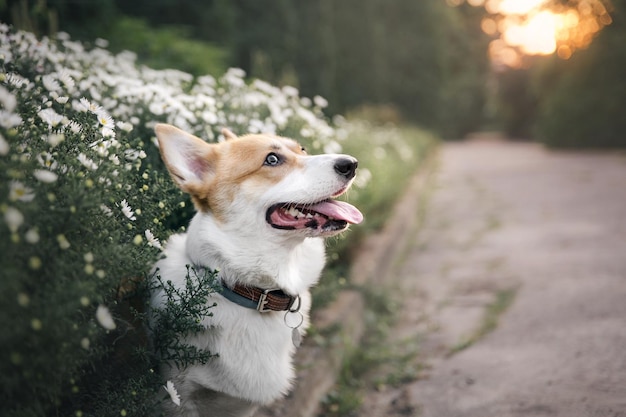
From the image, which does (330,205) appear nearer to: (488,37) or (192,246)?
(192,246)

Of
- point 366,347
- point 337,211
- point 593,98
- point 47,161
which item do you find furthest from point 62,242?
point 593,98

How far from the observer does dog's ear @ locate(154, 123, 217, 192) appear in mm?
2381

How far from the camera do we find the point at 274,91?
462 centimetres

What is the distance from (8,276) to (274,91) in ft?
11.7

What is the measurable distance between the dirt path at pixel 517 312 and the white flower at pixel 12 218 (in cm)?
248

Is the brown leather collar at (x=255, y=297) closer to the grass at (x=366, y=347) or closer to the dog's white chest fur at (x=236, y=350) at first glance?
the dog's white chest fur at (x=236, y=350)

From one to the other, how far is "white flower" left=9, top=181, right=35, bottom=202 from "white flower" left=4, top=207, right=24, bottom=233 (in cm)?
5

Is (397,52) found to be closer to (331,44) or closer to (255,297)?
(331,44)

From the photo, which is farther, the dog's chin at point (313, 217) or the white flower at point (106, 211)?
the dog's chin at point (313, 217)

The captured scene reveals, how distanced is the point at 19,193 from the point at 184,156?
46.0 inches

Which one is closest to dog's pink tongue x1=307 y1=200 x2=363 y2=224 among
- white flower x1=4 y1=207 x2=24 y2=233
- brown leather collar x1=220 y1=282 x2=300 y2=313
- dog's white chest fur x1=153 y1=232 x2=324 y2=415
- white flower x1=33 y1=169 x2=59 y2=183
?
dog's white chest fur x1=153 y1=232 x2=324 y2=415

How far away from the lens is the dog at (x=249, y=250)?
2.17 m

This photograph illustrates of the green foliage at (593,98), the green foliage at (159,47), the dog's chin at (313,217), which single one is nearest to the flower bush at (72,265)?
the dog's chin at (313,217)

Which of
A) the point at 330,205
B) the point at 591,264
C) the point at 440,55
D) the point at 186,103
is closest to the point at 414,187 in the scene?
the point at 591,264
